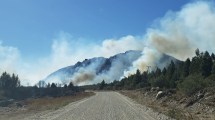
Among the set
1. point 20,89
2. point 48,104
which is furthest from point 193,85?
point 20,89

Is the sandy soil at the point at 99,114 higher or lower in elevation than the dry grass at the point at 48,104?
lower

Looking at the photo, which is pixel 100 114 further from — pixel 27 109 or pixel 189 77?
pixel 189 77

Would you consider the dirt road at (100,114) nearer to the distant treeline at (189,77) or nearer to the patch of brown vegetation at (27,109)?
the patch of brown vegetation at (27,109)

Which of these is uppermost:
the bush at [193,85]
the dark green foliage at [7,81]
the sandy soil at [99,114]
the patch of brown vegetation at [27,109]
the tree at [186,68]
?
the dark green foliage at [7,81]

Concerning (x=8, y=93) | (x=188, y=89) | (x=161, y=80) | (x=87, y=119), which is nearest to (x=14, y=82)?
(x=8, y=93)

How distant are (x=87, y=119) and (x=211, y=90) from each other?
54.1 feet

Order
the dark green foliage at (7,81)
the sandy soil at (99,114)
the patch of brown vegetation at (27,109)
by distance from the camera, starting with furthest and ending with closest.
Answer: the dark green foliage at (7,81) < the patch of brown vegetation at (27,109) < the sandy soil at (99,114)

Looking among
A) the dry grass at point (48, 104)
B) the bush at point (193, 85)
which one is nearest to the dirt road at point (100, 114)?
the dry grass at point (48, 104)

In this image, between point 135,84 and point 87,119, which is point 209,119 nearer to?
point 87,119

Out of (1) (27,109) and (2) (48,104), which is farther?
(2) (48,104)

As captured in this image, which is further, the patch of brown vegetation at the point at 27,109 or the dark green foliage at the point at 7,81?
the dark green foliage at the point at 7,81

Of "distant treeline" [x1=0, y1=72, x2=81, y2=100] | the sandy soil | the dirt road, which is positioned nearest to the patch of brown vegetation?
the sandy soil

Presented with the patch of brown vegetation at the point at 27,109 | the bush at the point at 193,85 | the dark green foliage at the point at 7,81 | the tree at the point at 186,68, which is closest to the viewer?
the patch of brown vegetation at the point at 27,109

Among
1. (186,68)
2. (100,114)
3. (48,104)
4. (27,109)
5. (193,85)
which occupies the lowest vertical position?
(100,114)
